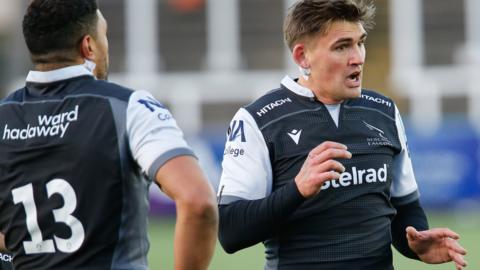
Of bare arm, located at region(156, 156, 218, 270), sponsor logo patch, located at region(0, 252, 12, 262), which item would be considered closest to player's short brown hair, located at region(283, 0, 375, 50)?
bare arm, located at region(156, 156, 218, 270)

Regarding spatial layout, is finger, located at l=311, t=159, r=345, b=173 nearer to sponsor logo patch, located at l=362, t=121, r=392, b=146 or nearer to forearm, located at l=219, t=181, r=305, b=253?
forearm, located at l=219, t=181, r=305, b=253

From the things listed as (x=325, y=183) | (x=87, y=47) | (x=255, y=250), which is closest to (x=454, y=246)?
(x=325, y=183)

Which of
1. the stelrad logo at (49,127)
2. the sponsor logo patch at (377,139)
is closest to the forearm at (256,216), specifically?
the sponsor logo patch at (377,139)

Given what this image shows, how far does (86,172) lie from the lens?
13.4 feet

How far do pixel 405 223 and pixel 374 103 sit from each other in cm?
59

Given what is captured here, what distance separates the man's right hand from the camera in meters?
4.59

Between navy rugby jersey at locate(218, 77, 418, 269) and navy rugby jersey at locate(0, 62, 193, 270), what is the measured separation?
91 cm

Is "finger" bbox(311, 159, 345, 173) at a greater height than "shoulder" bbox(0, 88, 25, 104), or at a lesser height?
lesser

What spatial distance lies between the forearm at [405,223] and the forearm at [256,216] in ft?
2.22

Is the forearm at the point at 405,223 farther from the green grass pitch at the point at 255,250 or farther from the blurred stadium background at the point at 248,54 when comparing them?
the blurred stadium background at the point at 248,54

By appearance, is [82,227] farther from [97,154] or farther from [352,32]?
[352,32]

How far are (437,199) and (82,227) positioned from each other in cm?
1322

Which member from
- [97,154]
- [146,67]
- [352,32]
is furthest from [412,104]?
[97,154]

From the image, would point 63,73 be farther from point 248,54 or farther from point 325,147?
point 248,54
